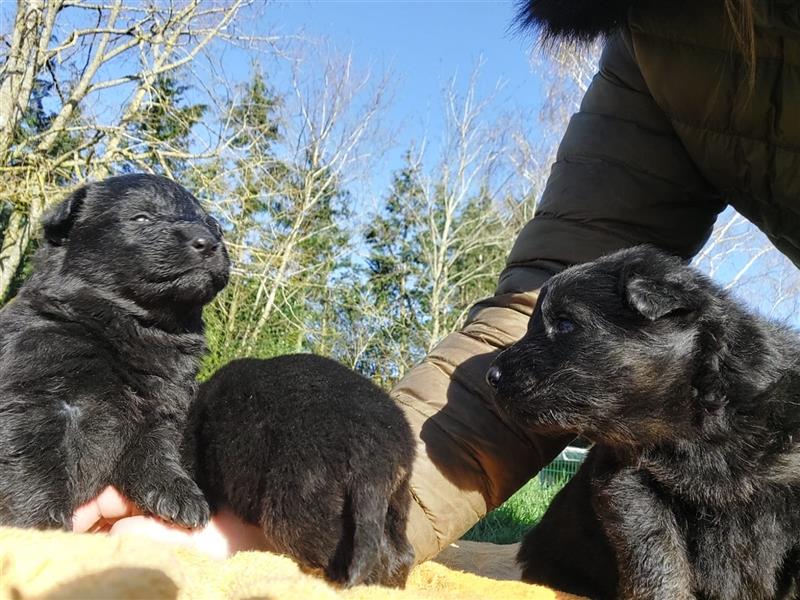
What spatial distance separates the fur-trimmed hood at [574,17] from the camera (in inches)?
111

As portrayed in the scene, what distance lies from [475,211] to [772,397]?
25.4m

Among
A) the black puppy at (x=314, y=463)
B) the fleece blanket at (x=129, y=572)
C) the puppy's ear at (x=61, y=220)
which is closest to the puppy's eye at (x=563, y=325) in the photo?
the black puppy at (x=314, y=463)

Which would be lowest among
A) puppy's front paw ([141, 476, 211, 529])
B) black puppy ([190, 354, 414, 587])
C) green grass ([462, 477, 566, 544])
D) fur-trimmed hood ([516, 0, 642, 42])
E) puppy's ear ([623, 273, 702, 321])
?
green grass ([462, 477, 566, 544])

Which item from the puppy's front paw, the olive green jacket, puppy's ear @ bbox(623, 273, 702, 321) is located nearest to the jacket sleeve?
the olive green jacket

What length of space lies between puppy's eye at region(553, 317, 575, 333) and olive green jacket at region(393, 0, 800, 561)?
671mm

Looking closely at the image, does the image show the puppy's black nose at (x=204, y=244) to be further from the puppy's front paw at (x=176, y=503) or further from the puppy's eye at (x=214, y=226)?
the puppy's front paw at (x=176, y=503)

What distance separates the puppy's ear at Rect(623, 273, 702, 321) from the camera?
2301mm

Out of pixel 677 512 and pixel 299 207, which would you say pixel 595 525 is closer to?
pixel 677 512

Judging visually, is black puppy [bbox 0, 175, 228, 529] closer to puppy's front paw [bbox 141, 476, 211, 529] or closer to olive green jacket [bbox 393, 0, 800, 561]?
puppy's front paw [bbox 141, 476, 211, 529]

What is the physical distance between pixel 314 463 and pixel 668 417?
1.11 meters

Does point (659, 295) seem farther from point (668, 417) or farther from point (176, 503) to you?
point (176, 503)

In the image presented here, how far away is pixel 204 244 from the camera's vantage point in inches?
99.1

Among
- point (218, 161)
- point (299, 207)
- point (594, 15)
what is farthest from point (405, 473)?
point (299, 207)

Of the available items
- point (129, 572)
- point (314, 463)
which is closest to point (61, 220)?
point (314, 463)
